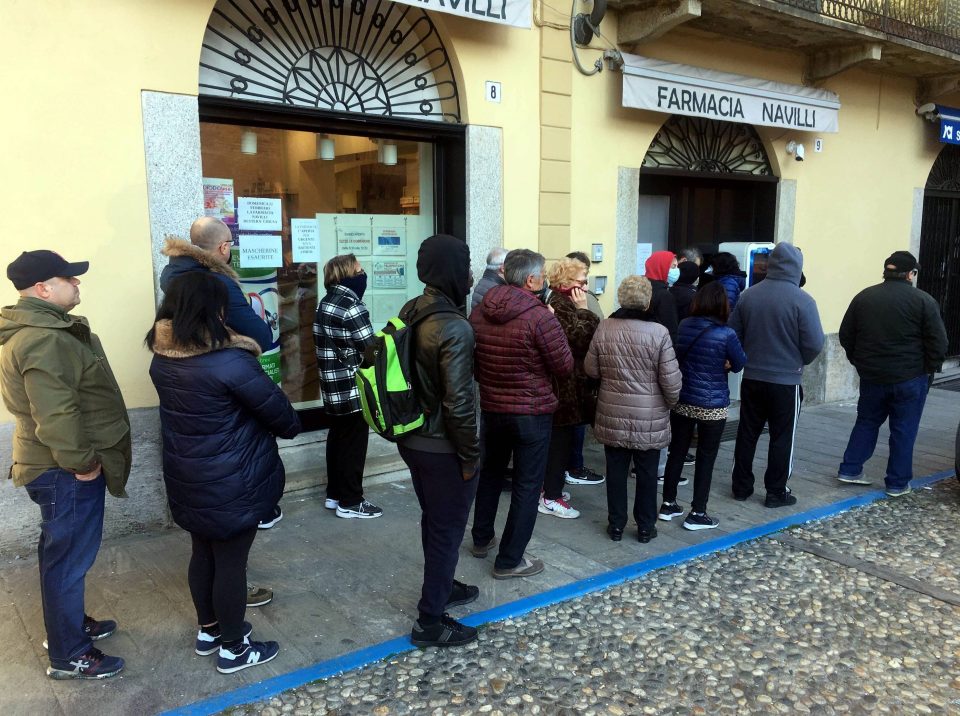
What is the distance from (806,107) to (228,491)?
757 centimetres

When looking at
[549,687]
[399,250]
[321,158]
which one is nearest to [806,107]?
[399,250]

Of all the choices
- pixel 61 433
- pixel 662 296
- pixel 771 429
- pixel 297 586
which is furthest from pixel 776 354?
pixel 61 433

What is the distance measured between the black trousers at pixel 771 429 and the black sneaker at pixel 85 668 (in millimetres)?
4197

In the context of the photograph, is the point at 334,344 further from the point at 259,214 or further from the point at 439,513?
the point at 439,513

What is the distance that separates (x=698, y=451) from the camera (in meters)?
4.98

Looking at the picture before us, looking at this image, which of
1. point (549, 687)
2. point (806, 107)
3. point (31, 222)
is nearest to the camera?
point (549, 687)

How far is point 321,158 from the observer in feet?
19.3

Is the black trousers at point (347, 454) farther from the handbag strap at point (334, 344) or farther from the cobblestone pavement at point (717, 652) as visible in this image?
the cobblestone pavement at point (717, 652)

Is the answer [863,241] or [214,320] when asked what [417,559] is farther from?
[863,241]

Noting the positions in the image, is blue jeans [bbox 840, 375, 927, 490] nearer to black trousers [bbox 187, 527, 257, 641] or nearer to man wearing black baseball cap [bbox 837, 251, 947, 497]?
man wearing black baseball cap [bbox 837, 251, 947, 497]

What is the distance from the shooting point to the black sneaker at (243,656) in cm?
325

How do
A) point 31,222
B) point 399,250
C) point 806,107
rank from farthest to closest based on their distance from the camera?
point 806,107 → point 399,250 → point 31,222

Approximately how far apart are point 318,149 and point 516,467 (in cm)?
319

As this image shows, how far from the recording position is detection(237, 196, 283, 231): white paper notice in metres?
5.55
